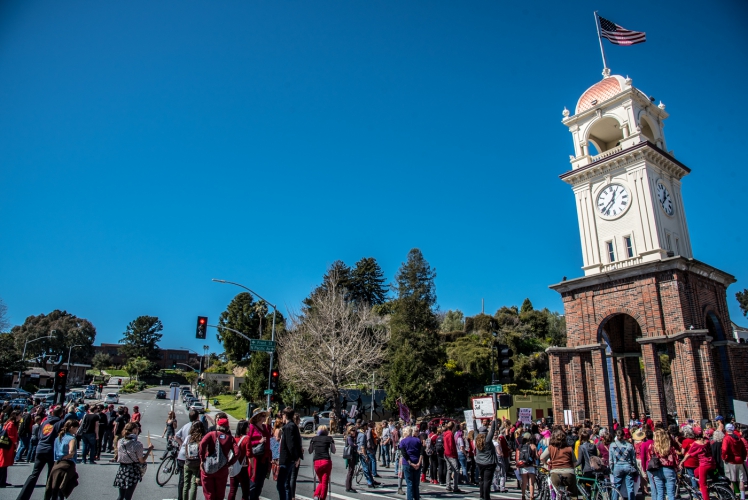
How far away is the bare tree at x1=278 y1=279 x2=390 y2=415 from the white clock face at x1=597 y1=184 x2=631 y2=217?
65.8 feet

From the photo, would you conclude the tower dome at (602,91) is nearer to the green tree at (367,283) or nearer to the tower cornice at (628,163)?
the tower cornice at (628,163)

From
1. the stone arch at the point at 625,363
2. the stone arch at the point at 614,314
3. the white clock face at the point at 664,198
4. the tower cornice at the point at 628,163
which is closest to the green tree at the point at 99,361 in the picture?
the stone arch at the point at 625,363

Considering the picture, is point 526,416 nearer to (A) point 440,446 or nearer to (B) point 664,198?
(A) point 440,446

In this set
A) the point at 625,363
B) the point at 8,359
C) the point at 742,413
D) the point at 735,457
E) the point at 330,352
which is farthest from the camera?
the point at 8,359

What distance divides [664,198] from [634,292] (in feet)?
22.2

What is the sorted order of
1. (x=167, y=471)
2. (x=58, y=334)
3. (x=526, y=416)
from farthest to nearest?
(x=58, y=334), (x=526, y=416), (x=167, y=471)

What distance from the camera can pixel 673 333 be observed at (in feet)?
74.1

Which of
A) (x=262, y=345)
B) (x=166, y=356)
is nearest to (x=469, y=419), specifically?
(x=262, y=345)

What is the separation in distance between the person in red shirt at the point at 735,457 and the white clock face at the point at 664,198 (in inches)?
749

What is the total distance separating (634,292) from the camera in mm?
24500

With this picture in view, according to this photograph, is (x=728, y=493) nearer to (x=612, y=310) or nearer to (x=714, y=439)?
(x=714, y=439)

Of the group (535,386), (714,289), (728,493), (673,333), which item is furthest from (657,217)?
(535,386)

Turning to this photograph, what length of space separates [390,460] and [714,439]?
37.3 feet

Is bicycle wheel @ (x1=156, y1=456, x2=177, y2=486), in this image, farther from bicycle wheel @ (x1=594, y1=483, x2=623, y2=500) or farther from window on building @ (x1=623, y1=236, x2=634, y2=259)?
window on building @ (x1=623, y1=236, x2=634, y2=259)
